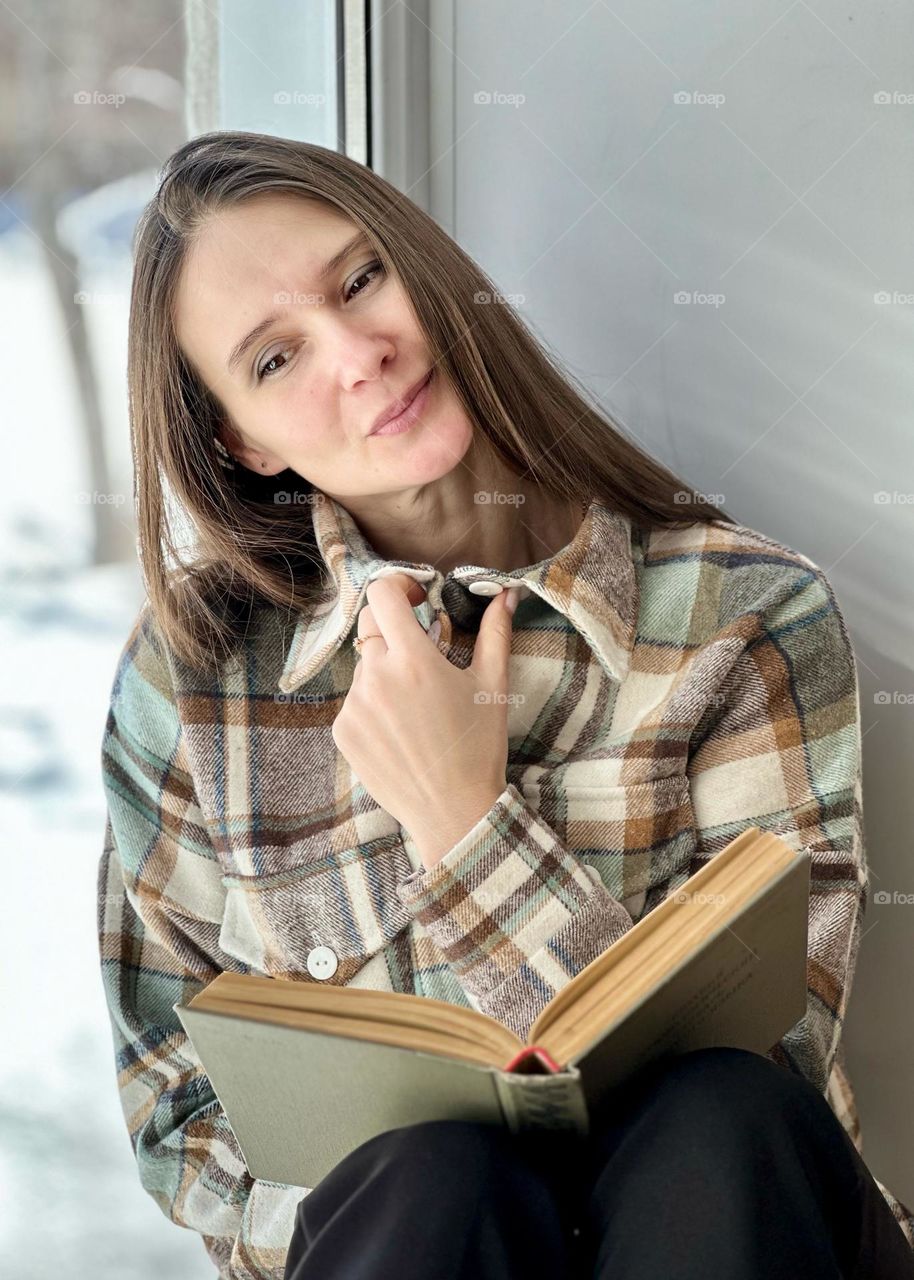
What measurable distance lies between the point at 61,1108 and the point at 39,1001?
115 mm

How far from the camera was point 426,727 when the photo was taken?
3.18 feet

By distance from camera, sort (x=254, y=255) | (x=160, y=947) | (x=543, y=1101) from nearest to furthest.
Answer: (x=543, y=1101) → (x=254, y=255) → (x=160, y=947)

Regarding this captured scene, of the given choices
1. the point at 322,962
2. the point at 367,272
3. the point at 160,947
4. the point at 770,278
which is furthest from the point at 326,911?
the point at 770,278

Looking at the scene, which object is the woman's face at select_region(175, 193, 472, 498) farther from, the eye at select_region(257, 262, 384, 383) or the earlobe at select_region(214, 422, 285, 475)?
the earlobe at select_region(214, 422, 285, 475)

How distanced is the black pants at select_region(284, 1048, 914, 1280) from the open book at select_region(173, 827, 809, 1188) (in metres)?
0.02

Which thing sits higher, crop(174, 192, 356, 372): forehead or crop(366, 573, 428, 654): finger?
crop(174, 192, 356, 372): forehead

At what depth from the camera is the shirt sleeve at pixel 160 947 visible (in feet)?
3.49

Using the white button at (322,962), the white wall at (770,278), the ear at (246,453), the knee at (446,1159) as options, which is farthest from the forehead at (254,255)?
the knee at (446,1159)

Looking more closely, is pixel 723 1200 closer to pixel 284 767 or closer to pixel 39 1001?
pixel 284 767

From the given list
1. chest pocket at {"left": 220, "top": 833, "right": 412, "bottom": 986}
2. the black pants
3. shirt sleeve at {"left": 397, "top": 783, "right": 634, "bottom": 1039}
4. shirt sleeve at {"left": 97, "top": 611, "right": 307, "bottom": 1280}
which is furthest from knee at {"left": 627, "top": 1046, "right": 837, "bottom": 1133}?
shirt sleeve at {"left": 97, "top": 611, "right": 307, "bottom": 1280}

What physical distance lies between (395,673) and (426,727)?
53mm

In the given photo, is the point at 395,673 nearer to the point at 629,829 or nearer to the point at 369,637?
the point at 369,637

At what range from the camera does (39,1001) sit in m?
1.26

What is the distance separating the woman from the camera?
0.97m
